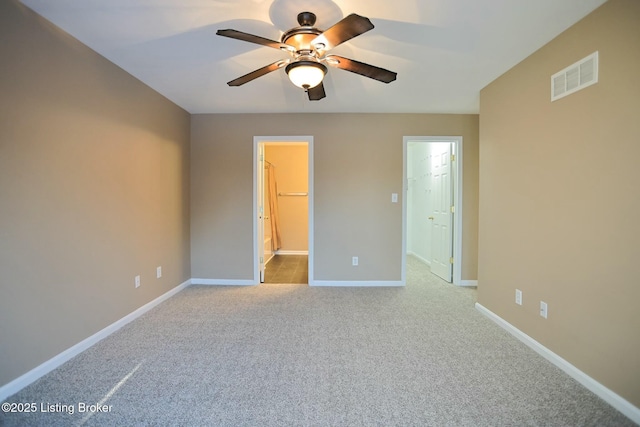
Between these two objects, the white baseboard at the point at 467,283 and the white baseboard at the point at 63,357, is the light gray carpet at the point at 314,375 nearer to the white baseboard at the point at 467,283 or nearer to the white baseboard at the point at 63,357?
the white baseboard at the point at 63,357

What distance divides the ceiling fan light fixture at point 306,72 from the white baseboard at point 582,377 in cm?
258

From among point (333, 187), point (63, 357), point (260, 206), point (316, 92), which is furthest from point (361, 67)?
point (63, 357)

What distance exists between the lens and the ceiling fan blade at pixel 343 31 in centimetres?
135

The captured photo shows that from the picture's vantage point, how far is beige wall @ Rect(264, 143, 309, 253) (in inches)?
247

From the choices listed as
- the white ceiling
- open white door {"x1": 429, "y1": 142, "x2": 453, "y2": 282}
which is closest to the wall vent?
the white ceiling

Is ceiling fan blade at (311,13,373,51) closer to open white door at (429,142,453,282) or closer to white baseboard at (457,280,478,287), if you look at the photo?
open white door at (429,142,453,282)

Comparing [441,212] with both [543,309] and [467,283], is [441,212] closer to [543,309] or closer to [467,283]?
[467,283]

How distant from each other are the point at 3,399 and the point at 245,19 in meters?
2.72

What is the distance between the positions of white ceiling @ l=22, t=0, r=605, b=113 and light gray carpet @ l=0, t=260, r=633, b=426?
7.79 feet

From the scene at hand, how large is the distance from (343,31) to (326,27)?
1.80 ft

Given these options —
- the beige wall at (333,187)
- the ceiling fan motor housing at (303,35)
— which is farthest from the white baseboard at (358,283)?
the ceiling fan motor housing at (303,35)

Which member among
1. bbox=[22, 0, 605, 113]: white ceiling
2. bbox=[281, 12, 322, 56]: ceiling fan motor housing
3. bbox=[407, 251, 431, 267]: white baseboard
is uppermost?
bbox=[22, 0, 605, 113]: white ceiling

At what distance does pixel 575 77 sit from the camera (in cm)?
183

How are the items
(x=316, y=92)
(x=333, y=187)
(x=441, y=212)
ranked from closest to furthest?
1. (x=316, y=92)
2. (x=333, y=187)
3. (x=441, y=212)
